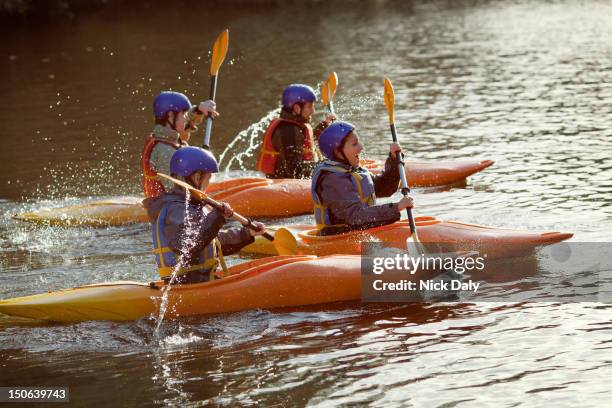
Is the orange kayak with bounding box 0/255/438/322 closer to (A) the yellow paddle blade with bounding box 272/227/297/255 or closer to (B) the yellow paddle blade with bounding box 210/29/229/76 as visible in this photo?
(A) the yellow paddle blade with bounding box 272/227/297/255

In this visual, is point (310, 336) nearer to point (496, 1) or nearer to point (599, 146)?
point (599, 146)

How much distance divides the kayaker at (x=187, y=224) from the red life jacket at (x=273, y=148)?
384 centimetres

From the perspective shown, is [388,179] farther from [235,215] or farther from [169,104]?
[169,104]

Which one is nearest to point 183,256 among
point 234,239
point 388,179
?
point 234,239

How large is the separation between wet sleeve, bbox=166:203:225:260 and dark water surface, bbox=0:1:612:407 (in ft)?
2.32

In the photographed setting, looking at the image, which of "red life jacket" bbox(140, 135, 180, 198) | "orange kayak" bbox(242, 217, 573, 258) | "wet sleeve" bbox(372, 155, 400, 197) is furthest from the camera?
"red life jacket" bbox(140, 135, 180, 198)

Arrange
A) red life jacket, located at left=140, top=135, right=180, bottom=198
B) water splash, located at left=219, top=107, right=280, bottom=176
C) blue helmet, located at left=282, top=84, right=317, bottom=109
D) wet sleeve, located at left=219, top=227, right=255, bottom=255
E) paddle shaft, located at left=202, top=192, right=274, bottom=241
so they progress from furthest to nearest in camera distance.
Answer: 1. water splash, located at left=219, top=107, right=280, bottom=176
2. blue helmet, located at left=282, top=84, right=317, bottom=109
3. red life jacket, located at left=140, top=135, right=180, bottom=198
4. wet sleeve, located at left=219, top=227, right=255, bottom=255
5. paddle shaft, located at left=202, top=192, right=274, bottom=241

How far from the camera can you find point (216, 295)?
7918 millimetres

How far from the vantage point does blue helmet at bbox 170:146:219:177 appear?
24.5 feet

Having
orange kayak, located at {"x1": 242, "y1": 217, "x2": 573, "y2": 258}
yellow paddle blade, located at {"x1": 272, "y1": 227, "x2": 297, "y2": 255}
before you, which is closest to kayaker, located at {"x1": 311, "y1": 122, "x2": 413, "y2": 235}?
orange kayak, located at {"x1": 242, "y1": 217, "x2": 573, "y2": 258}

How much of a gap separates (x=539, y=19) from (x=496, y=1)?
7.53m

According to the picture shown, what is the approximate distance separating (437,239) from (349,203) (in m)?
0.81

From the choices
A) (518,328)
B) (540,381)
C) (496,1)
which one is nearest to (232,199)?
(518,328)

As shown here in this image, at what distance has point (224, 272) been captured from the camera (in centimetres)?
800
